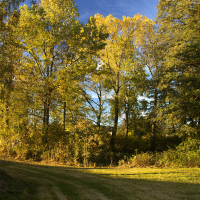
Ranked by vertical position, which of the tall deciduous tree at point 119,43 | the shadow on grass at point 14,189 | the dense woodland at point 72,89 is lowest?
the shadow on grass at point 14,189

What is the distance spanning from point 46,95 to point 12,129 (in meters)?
3.80

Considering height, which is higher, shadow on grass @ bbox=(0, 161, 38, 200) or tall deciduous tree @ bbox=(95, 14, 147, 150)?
tall deciduous tree @ bbox=(95, 14, 147, 150)

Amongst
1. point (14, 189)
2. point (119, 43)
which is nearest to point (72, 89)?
point (119, 43)

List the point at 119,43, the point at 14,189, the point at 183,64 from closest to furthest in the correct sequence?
the point at 14,189 → the point at 183,64 → the point at 119,43

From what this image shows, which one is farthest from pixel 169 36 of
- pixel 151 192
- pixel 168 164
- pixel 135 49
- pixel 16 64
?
pixel 151 192

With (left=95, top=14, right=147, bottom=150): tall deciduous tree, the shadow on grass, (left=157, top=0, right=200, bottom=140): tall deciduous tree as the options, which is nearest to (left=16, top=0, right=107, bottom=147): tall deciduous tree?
(left=95, top=14, right=147, bottom=150): tall deciduous tree

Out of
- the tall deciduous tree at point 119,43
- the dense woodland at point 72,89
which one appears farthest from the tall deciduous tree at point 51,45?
the tall deciduous tree at point 119,43

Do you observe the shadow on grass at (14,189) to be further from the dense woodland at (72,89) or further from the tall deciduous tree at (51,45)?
the tall deciduous tree at (51,45)

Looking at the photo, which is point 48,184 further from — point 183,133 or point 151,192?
point 183,133

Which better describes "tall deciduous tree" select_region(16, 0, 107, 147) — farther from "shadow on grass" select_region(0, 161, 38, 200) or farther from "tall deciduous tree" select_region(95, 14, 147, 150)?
"shadow on grass" select_region(0, 161, 38, 200)

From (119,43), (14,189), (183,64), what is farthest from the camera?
(119,43)

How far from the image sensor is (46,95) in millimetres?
15516

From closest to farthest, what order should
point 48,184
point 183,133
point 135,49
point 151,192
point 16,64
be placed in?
1. point 151,192
2. point 48,184
3. point 16,64
4. point 183,133
5. point 135,49

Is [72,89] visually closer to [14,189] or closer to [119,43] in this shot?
[119,43]
